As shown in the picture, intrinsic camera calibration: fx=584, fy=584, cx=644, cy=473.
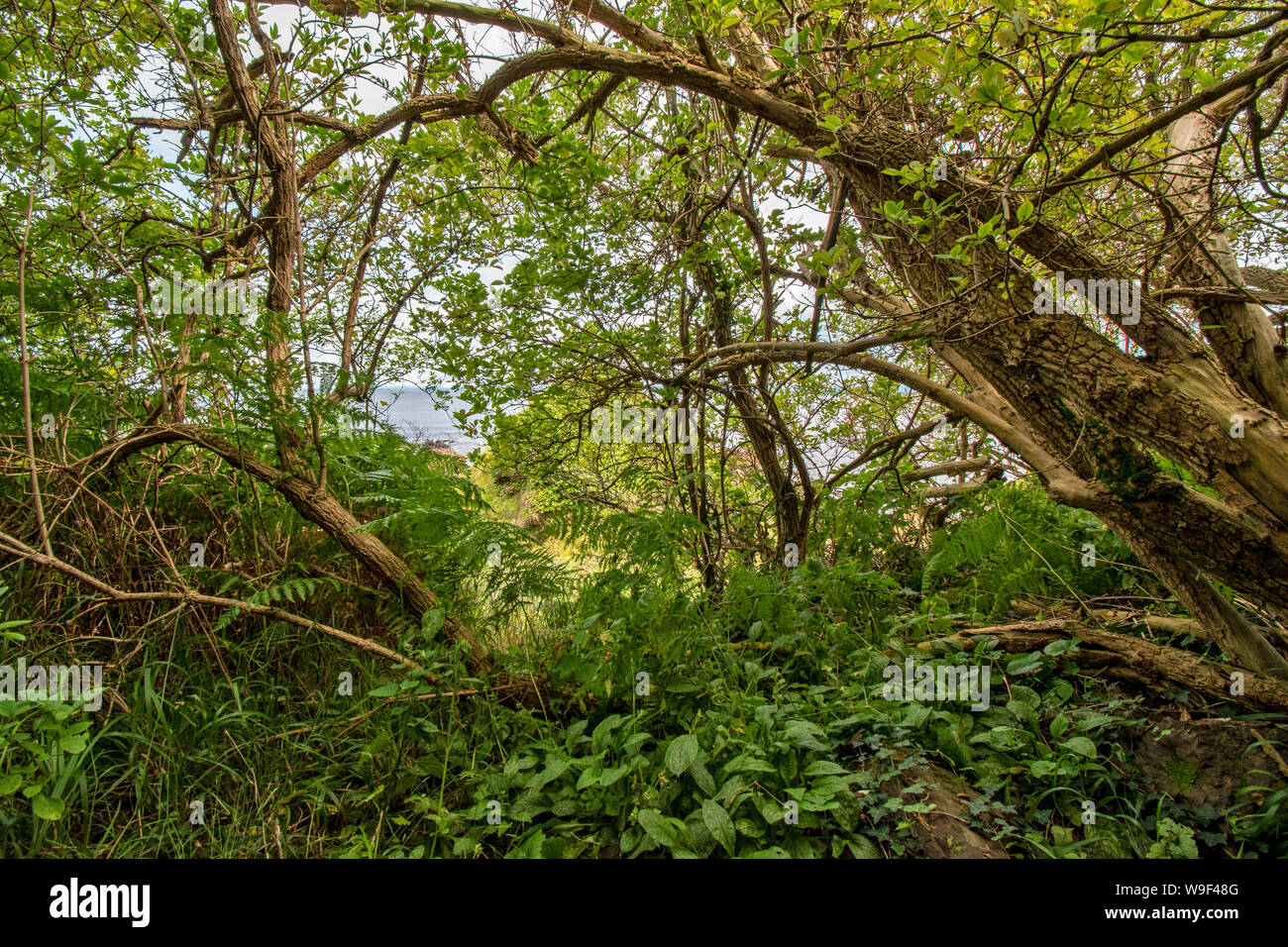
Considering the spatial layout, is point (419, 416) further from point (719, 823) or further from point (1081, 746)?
point (1081, 746)

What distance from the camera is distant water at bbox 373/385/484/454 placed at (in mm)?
4741

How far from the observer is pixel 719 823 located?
1863mm

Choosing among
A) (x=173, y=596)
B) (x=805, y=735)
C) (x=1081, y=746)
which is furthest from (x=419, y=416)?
(x=1081, y=746)

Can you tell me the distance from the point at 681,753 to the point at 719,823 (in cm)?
30

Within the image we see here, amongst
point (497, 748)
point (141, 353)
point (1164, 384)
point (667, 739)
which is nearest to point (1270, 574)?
point (1164, 384)

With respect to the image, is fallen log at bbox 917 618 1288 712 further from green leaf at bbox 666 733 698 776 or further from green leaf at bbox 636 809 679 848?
green leaf at bbox 636 809 679 848

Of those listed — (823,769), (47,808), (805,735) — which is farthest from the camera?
(805,735)

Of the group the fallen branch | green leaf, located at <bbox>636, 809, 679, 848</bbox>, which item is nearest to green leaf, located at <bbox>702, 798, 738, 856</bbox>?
green leaf, located at <bbox>636, 809, 679, 848</bbox>

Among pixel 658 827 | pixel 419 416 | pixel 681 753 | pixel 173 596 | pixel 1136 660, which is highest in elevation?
pixel 419 416

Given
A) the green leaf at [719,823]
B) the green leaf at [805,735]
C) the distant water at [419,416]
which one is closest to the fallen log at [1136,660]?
the green leaf at [805,735]

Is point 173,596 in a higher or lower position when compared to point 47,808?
higher

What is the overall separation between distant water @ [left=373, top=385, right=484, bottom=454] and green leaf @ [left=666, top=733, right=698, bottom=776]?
9.92 feet

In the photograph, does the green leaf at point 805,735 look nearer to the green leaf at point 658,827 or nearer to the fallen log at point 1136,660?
the green leaf at point 658,827

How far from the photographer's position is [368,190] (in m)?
4.37
